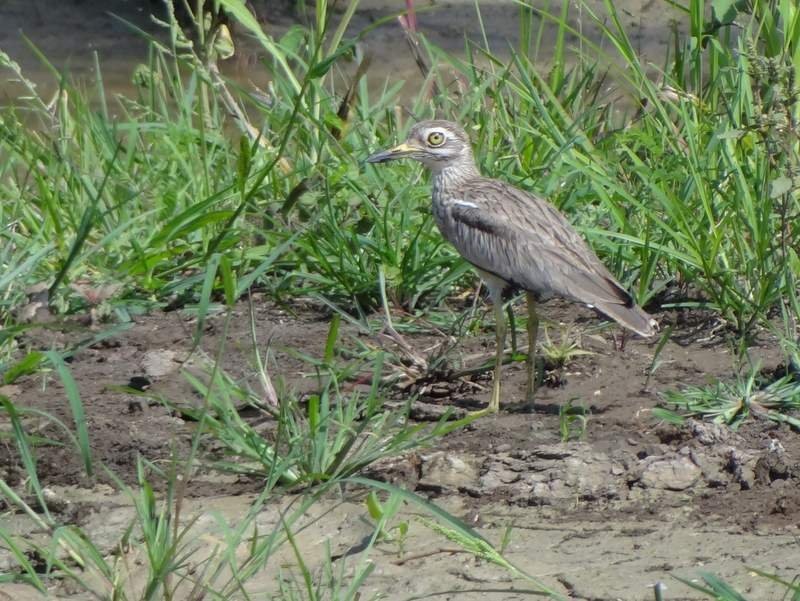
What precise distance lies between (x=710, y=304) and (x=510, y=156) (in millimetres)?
1182

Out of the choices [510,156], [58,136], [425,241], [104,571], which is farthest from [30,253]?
[104,571]

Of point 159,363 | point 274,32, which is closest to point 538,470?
point 159,363

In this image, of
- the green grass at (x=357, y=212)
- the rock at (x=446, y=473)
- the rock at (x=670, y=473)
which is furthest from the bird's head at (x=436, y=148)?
the rock at (x=670, y=473)

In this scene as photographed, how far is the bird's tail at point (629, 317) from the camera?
467cm

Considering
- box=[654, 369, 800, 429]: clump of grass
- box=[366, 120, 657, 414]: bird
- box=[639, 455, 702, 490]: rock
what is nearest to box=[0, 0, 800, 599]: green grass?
box=[654, 369, 800, 429]: clump of grass

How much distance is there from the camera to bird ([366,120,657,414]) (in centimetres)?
477

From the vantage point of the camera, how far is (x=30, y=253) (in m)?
5.54

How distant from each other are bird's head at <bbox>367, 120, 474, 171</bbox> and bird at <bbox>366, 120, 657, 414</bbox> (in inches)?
1.7

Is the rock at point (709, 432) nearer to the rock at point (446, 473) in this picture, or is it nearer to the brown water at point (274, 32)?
the rock at point (446, 473)

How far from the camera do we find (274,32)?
1177 cm

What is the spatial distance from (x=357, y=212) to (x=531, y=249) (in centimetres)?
100

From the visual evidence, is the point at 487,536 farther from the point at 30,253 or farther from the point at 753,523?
the point at 30,253

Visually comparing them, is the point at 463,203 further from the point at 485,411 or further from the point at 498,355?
the point at 485,411

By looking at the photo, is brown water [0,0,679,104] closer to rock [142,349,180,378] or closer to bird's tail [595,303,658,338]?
rock [142,349,180,378]
